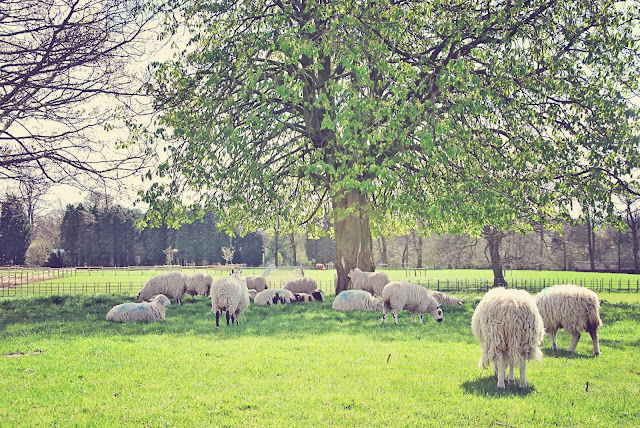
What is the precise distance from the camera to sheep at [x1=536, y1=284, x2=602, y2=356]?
10.4 m

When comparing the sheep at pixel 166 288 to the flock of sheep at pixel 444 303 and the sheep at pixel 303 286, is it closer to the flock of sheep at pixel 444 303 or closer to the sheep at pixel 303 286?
the flock of sheep at pixel 444 303

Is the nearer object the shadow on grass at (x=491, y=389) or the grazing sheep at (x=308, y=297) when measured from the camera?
the shadow on grass at (x=491, y=389)

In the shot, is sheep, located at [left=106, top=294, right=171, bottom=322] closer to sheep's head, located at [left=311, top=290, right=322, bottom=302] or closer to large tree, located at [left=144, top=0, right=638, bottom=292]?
large tree, located at [left=144, top=0, right=638, bottom=292]

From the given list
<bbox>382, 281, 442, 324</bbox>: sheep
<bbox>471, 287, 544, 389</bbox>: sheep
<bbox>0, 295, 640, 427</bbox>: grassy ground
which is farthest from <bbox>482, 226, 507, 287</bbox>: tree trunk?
<bbox>471, 287, 544, 389</bbox>: sheep

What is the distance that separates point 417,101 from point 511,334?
9.63m

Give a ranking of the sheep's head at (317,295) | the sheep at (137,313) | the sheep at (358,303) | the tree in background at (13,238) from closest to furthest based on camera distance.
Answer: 1. the sheep at (137,313)
2. the sheep at (358,303)
3. the sheep's head at (317,295)
4. the tree in background at (13,238)

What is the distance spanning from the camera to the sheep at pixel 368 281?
2073 cm

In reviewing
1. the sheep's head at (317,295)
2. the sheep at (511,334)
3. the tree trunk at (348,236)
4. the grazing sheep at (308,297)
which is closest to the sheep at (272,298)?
the grazing sheep at (308,297)

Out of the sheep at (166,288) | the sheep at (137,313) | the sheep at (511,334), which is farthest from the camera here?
the sheep at (166,288)

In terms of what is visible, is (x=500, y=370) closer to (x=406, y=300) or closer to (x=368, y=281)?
(x=406, y=300)

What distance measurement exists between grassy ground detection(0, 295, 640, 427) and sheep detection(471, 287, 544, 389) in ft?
1.26

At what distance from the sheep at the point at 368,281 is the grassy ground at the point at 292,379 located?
6.62 meters

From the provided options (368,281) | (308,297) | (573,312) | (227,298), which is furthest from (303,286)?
(573,312)

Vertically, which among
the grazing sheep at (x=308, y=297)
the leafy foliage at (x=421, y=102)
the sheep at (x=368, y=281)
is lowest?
the grazing sheep at (x=308, y=297)
